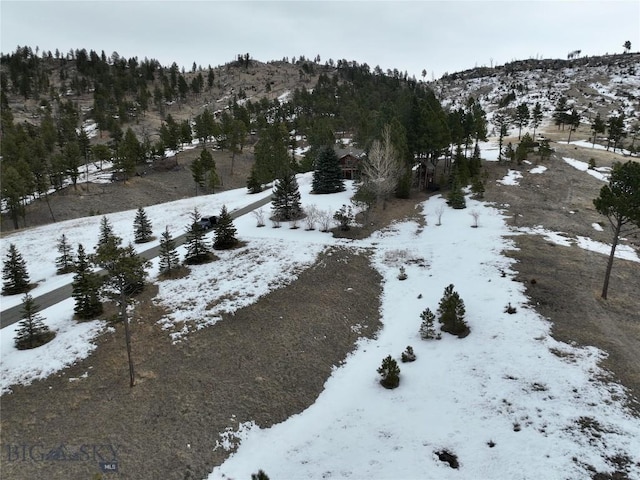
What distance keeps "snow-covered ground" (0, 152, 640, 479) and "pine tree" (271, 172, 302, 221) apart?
38.1 feet

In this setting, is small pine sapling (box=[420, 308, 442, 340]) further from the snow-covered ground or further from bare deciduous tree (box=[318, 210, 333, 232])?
bare deciduous tree (box=[318, 210, 333, 232])

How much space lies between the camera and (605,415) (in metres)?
13.8

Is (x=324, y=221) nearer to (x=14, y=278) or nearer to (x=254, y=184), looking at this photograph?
(x=254, y=184)

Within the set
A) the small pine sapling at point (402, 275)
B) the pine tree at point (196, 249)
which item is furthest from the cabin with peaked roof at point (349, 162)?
the pine tree at point (196, 249)

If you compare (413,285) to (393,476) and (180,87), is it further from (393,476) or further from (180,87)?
A: (180,87)

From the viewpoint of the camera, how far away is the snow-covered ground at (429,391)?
12875 millimetres

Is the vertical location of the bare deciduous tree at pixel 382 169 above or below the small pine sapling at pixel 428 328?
above

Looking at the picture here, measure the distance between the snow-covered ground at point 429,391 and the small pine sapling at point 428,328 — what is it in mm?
417

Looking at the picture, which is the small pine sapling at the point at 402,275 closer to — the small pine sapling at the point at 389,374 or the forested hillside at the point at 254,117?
the small pine sapling at the point at 389,374

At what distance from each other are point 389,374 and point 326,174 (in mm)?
36264

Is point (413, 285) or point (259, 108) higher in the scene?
point (259, 108)

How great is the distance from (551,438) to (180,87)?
169 meters

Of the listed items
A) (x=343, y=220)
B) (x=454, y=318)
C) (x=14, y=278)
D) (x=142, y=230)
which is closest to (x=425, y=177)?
(x=343, y=220)

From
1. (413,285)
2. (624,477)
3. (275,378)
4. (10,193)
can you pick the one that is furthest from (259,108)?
(624,477)
